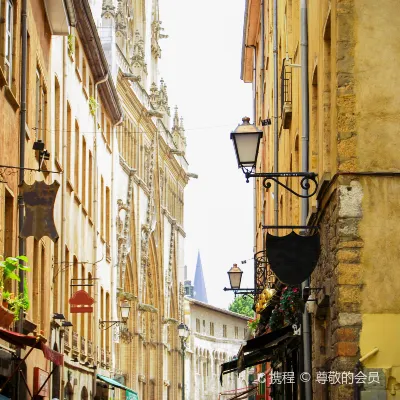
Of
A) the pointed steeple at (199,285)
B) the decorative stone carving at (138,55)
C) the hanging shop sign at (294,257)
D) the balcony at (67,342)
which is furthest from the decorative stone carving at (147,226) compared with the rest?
the pointed steeple at (199,285)

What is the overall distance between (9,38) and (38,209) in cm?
377

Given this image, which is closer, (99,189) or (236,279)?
(236,279)

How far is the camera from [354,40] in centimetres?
1301

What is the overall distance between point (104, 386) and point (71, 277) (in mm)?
9131

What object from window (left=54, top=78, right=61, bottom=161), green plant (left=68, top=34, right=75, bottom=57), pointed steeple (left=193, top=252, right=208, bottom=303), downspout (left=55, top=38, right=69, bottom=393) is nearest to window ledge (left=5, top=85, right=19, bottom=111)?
window (left=54, top=78, right=61, bottom=161)

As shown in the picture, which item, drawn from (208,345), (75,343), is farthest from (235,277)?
(208,345)

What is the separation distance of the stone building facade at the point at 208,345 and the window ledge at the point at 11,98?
73.6 meters

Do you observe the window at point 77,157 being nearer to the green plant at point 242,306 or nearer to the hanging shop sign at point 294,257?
the hanging shop sign at point 294,257

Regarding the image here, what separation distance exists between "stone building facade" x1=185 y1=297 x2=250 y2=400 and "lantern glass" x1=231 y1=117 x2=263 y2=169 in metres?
77.6

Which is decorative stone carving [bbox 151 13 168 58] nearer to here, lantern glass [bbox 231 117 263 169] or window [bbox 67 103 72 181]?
window [bbox 67 103 72 181]

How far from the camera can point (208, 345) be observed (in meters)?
102

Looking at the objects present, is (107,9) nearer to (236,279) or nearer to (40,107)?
(236,279)

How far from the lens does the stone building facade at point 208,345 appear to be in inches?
3708

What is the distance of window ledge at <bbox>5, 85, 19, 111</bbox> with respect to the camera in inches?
677
